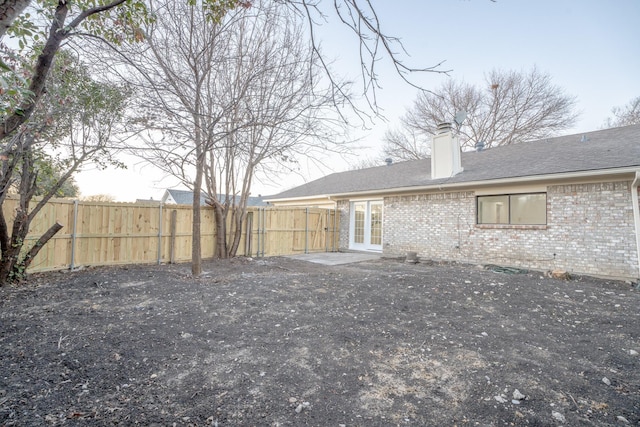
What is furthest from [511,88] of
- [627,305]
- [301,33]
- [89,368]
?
[89,368]

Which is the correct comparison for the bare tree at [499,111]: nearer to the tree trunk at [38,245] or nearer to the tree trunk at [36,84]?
the tree trunk at [38,245]

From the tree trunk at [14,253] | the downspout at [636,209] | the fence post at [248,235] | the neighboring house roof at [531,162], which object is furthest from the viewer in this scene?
the fence post at [248,235]

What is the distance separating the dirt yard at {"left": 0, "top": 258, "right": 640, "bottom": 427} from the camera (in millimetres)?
2117

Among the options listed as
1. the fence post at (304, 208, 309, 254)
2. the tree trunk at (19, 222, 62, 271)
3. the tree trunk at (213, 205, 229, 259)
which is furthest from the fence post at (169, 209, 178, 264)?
the fence post at (304, 208, 309, 254)

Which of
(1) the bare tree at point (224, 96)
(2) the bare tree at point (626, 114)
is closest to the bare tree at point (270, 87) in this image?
(1) the bare tree at point (224, 96)

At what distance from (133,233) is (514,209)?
32.7 ft

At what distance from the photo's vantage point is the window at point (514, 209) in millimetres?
7762

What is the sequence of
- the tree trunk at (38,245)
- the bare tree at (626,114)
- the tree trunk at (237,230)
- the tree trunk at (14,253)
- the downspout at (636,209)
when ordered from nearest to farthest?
1. the tree trunk at (14,253)
2. the tree trunk at (38,245)
3. the downspout at (636,209)
4. the tree trunk at (237,230)
5. the bare tree at (626,114)

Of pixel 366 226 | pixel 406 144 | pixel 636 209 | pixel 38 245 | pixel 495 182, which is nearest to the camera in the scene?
pixel 38 245

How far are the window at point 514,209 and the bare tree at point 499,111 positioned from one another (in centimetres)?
833

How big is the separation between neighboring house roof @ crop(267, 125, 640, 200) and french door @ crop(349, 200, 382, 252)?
75 cm

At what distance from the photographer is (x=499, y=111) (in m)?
17.4

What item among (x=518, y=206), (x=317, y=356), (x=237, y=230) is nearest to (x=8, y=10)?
(x=317, y=356)

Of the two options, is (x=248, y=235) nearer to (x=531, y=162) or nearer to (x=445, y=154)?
(x=445, y=154)
